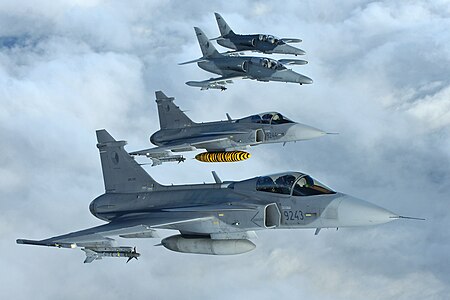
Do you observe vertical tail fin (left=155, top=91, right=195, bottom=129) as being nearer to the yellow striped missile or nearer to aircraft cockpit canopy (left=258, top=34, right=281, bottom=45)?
the yellow striped missile

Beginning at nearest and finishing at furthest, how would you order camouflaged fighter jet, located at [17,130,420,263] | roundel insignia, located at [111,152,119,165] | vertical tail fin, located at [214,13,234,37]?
camouflaged fighter jet, located at [17,130,420,263] → roundel insignia, located at [111,152,119,165] → vertical tail fin, located at [214,13,234,37]

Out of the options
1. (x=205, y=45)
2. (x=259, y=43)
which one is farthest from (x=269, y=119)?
(x=259, y=43)

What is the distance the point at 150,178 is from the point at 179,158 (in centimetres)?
752

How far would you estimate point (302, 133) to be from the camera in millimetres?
31062

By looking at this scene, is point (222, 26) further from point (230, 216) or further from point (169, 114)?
point (230, 216)

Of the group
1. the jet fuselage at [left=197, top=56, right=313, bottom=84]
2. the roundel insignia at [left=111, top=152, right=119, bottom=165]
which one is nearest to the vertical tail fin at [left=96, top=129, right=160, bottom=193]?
the roundel insignia at [left=111, top=152, right=119, bottom=165]

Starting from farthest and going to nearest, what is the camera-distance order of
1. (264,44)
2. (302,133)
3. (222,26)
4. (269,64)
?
(222,26) < (264,44) < (269,64) < (302,133)

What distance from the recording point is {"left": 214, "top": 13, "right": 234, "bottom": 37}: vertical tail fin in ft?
164

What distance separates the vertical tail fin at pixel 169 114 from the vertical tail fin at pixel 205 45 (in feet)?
28.7

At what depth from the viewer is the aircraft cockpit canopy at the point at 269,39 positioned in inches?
1763

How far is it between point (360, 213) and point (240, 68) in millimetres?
20577

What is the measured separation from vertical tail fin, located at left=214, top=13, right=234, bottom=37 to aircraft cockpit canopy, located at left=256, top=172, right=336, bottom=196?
99.1 feet

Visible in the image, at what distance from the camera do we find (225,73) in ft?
133

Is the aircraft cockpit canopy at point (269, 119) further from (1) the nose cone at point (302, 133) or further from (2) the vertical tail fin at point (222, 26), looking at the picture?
(2) the vertical tail fin at point (222, 26)
